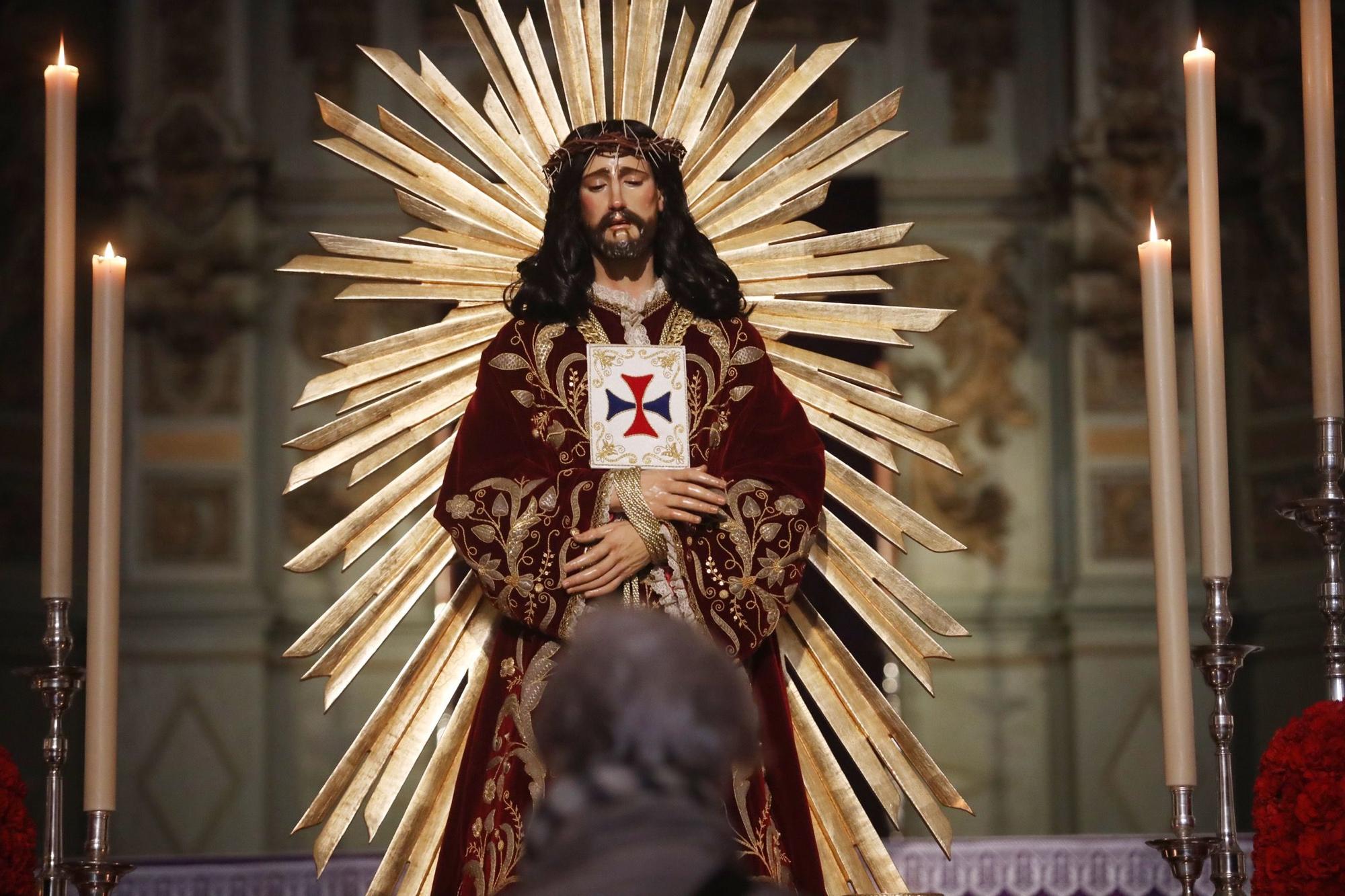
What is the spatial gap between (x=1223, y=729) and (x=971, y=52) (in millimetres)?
3145

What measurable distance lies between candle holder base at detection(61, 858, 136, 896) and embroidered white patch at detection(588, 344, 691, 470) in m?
0.91

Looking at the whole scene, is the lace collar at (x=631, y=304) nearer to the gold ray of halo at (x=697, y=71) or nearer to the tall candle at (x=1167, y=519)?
the gold ray of halo at (x=697, y=71)

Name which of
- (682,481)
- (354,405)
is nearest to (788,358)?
(682,481)

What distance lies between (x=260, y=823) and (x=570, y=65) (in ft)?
8.02

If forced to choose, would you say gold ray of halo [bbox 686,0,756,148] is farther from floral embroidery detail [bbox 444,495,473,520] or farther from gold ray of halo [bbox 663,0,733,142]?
floral embroidery detail [bbox 444,495,473,520]

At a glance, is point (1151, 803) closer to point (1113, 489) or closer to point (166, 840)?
point (1113, 489)

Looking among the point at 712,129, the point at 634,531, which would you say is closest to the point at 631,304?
the point at 712,129

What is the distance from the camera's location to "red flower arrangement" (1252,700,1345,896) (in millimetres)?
2264

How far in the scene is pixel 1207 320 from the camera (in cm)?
259

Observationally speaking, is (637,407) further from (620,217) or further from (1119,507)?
(1119,507)

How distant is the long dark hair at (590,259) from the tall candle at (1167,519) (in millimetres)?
693

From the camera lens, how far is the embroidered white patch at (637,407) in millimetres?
2830

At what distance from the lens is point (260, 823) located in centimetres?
470

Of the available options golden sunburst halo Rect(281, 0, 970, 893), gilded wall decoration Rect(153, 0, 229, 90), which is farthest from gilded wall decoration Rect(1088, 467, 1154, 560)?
gilded wall decoration Rect(153, 0, 229, 90)
